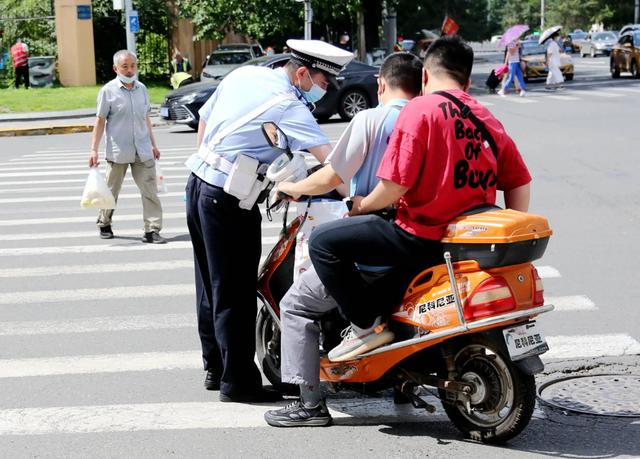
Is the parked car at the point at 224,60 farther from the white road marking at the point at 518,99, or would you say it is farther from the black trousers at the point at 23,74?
the black trousers at the point at 23,74

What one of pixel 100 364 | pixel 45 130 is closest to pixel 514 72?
pixel 45 130

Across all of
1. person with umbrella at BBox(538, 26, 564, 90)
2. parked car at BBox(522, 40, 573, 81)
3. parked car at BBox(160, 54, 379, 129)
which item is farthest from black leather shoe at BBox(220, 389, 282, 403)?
parked car at BBox(522, 40, 573, 81)

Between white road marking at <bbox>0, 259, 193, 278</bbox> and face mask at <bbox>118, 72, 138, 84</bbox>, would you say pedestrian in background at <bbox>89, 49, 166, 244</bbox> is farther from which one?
white road marking at <bbox>0, 259, 193, 278</bbox>

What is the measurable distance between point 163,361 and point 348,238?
6.62 ft

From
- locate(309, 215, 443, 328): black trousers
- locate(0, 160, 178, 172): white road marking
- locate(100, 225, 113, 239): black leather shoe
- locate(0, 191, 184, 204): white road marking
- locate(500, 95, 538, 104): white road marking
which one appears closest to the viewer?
locate(309, 215, 443, 328): black trousers

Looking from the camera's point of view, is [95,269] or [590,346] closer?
[590,346]

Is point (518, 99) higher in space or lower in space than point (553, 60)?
lower

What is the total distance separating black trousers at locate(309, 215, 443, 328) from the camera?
4.60 meters

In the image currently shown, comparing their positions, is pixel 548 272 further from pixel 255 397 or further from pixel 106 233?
pixel 106 233

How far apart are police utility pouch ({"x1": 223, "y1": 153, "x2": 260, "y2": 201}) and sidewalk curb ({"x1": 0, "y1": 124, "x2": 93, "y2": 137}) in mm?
19935

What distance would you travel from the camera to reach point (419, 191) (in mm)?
4570

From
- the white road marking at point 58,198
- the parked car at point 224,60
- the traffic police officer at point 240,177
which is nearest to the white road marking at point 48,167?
the white road marking at point 58,198

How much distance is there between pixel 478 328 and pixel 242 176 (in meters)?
1.43

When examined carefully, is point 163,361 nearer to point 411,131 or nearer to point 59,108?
point 411,131
